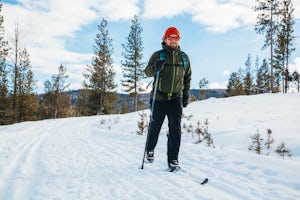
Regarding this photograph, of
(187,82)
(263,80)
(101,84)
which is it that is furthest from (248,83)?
(187,82)

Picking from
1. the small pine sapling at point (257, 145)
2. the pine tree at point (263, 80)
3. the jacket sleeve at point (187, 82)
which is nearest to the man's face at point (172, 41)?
the jacket sleeve at point (187, 82)

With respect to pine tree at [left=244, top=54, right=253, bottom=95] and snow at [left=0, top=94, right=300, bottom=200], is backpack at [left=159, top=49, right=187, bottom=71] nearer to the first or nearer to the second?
snow at [left=0, top=94, right=300, bottom=200]

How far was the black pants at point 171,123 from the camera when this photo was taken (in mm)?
4035

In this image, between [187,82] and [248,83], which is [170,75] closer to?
[187,82]

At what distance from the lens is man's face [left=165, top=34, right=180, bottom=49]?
13.1 feet

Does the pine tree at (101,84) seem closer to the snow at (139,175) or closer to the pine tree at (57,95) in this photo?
the pine tree at (57,95)

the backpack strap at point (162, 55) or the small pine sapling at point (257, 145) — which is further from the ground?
the backpack strap at point (162, 55)

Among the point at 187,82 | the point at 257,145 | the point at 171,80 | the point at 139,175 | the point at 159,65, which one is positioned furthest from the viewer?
the point at 257,145

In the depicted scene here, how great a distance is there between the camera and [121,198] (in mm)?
2656

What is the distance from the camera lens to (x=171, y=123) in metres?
4.10

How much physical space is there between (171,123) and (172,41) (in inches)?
53.1

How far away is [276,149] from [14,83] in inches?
1157

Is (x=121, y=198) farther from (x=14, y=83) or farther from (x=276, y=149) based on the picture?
(x=14, y=83)

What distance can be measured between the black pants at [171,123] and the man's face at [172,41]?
35.0 inches
